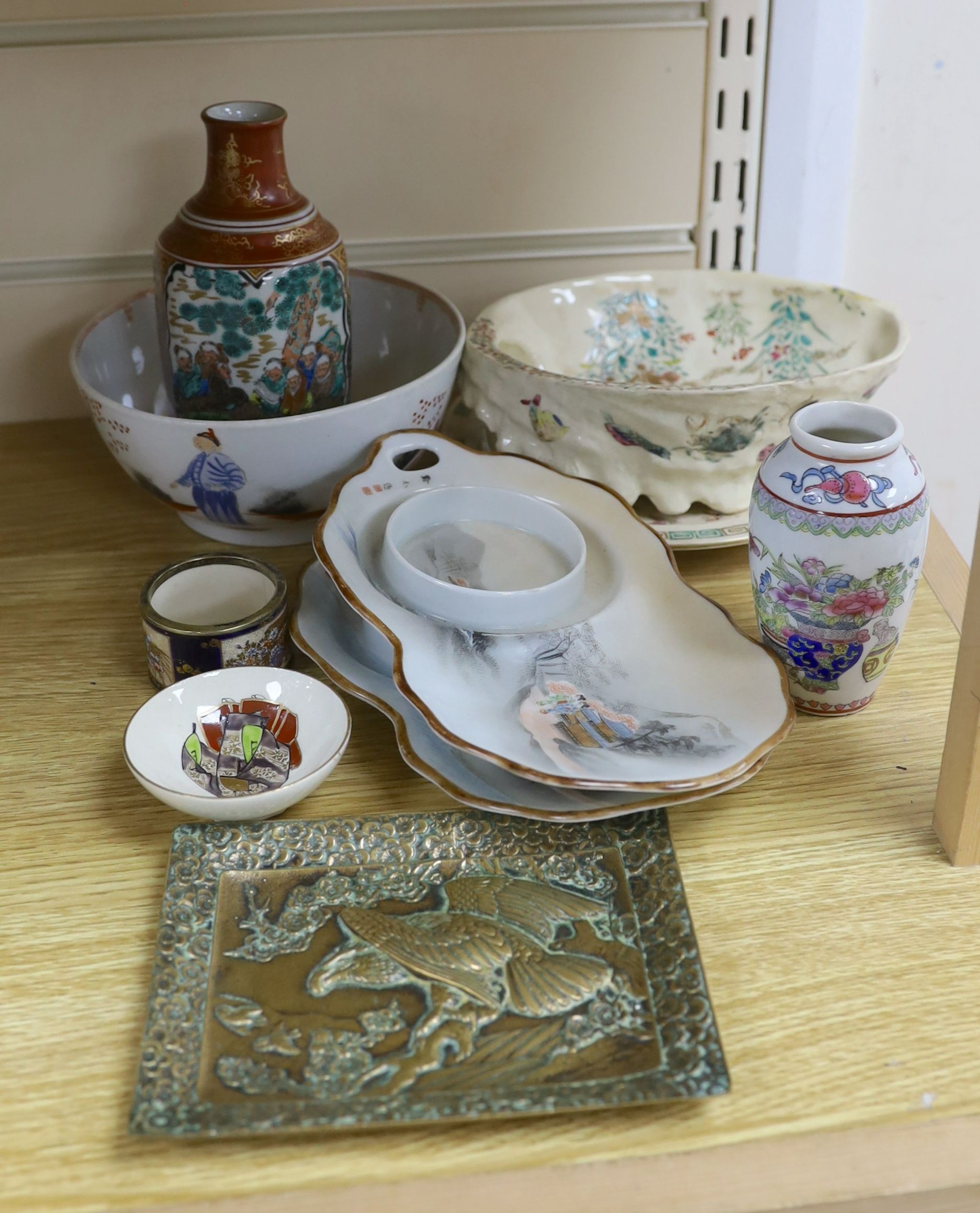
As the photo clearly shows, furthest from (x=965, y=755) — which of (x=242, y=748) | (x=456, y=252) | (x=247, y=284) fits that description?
(x=456, y=252)

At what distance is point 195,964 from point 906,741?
1.17 ft

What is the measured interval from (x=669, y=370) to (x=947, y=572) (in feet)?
0.81

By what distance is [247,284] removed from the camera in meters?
0.66

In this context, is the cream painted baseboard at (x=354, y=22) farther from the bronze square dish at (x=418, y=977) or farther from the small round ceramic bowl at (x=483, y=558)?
the bronze square dish at (x=418, y=977)

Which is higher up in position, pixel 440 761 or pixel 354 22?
pixel 354 22

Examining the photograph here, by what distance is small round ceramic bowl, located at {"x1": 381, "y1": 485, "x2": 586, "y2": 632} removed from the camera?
60 cm

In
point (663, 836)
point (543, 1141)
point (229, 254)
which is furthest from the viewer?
point (229, 254)

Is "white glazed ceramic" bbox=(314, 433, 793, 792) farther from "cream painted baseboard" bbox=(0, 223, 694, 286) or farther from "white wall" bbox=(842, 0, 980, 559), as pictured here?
"white wall" bbox=(842, 0, 980, 559)

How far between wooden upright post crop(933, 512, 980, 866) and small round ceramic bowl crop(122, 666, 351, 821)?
271 millimetres

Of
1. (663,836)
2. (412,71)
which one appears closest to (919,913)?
(663,836)

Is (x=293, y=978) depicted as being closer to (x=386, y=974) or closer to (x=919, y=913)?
(x=386, y=974)

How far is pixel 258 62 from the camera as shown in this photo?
80 cm

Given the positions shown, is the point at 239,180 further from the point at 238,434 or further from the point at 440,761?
the point at 440,761

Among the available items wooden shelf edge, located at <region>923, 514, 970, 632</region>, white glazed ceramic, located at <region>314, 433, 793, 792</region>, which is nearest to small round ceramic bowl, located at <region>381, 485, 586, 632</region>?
white glazed ceramic, located at <region>314, 433, 793, 792</region>
